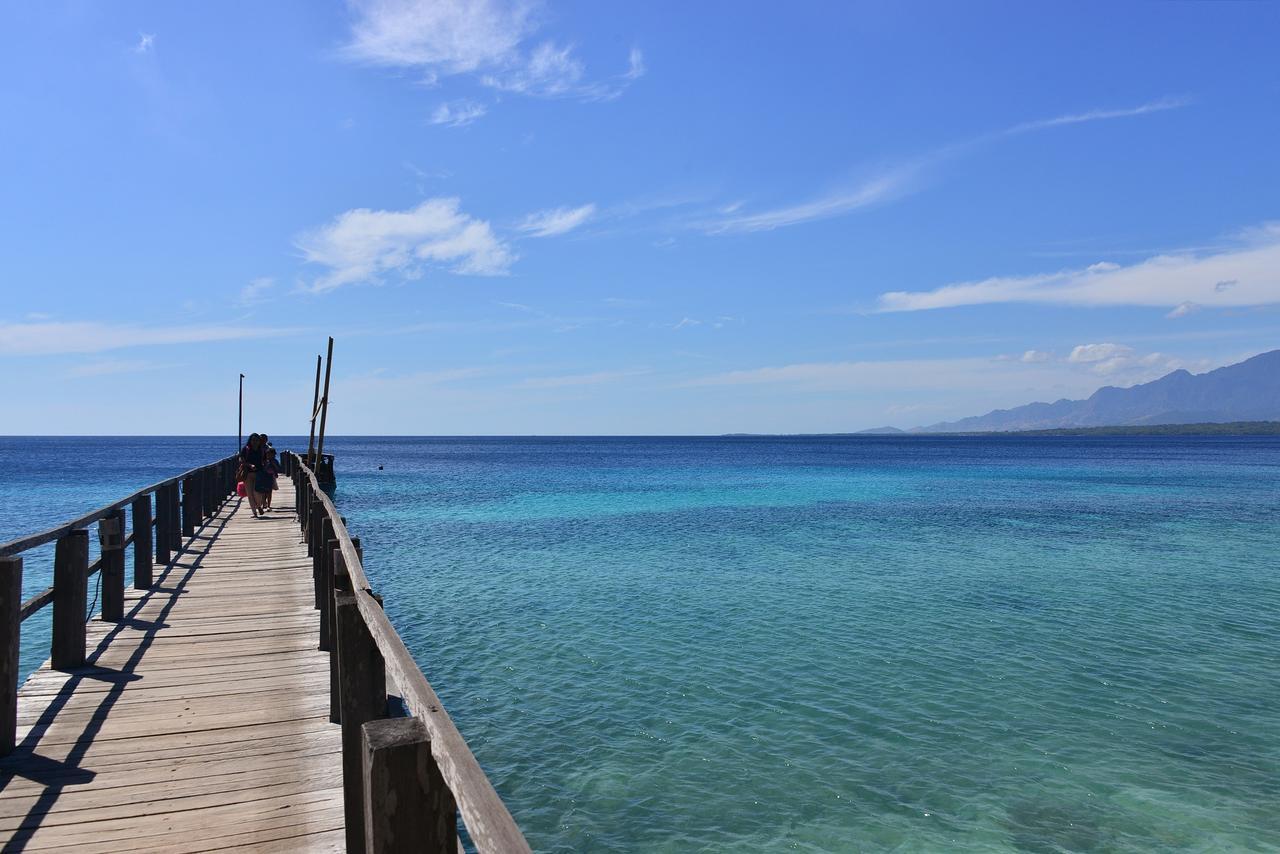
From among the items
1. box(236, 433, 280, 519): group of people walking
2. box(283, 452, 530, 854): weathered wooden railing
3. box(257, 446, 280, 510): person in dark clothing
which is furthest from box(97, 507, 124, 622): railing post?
box(257, 446, 280, 510): person in dark clothing

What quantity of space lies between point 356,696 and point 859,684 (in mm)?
8816

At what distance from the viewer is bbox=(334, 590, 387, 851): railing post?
3449 millimetres

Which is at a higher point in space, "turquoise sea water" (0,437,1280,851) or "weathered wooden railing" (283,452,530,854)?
"weathered wooden railing" (283,452,530,854)

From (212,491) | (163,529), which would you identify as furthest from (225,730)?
(212,491)

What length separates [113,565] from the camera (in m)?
8.16

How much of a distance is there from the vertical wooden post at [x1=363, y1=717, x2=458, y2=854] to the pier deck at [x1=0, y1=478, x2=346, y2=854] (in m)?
2.02

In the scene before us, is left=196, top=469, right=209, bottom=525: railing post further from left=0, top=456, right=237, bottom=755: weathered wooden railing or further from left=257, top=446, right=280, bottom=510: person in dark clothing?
left=0, top=456, right=237, bottom=755: weathered wooden railing

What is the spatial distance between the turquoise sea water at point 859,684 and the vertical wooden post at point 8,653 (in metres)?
4.06

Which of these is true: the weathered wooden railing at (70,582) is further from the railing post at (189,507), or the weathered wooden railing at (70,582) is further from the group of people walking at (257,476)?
the group of people walking at (257,476)

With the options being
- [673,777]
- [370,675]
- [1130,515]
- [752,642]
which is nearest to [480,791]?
[370,675]

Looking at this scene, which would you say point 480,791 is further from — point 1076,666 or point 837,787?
point 1076,666

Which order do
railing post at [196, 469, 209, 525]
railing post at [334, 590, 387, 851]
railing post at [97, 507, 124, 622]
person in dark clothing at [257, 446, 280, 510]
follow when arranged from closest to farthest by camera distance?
railing post at [334, 590, 387, 851]
railing post at [97, 507, 124, 622]
railing post at [196, 469, 209, 525]
person in dark clothing at [257, 446, 280, 510]

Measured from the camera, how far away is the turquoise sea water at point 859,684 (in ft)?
24.4

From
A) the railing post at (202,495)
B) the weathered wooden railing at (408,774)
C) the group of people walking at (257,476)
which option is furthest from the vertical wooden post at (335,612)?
the group of people walking at (257,476)
